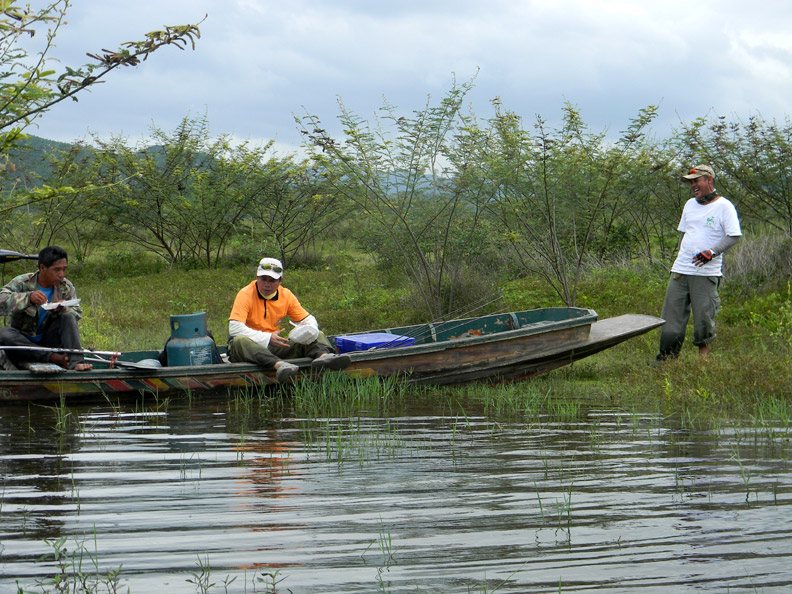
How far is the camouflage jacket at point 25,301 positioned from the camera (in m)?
8.89

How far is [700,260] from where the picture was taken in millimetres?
9375

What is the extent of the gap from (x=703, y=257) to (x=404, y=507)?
226 inches

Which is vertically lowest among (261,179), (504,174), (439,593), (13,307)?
(439,593)

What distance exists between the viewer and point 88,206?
23188mm

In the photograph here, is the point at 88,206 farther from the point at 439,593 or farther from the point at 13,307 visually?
the point at 439,593

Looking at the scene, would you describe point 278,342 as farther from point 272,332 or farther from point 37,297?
point 37,297

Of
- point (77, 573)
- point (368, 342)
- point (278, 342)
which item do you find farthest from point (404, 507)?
point (368, 342)

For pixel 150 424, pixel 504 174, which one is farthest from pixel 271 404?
pixel 504 174

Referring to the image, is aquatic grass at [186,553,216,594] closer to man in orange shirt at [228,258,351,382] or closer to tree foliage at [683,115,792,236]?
man in orange shirt at [228,258,351,382]

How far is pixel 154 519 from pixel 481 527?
1.64 m

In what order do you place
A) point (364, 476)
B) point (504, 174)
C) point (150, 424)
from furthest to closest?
1. point (504, 174)
2. point (150, 424)
3. point (364, 476)

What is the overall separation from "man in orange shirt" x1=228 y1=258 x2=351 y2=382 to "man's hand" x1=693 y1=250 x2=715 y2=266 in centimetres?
373

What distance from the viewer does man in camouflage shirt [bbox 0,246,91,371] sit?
889 centimetres

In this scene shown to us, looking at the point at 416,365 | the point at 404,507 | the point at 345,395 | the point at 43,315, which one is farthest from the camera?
the point at 416,365
